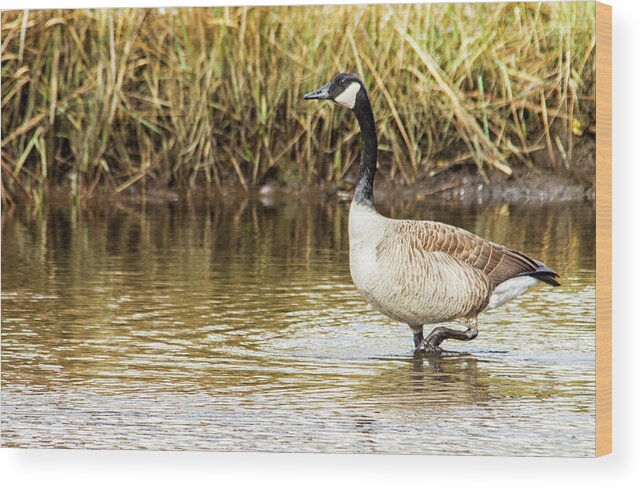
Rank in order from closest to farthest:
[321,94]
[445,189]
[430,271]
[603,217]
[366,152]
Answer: [603,217]
[430,271]
[321,94]
[366,152]
[445,189]

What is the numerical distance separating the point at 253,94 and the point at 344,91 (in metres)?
0.66

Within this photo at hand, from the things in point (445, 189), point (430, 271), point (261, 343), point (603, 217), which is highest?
point (445, 189)

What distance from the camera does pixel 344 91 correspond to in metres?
9.54

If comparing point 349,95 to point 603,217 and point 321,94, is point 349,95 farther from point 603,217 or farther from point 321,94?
point 603,217

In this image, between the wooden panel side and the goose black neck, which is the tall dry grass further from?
the wooden panel side

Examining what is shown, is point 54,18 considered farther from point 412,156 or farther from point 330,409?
point 330,409

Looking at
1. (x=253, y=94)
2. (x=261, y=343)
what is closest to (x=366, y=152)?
(x=253, y=94)

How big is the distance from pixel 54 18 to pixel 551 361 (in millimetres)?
3616

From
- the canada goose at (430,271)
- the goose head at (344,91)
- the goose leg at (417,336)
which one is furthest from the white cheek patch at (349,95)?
the goose leg at (417,336)

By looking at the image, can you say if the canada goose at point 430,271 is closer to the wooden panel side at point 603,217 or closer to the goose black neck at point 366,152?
the goose black neck at point 366,152

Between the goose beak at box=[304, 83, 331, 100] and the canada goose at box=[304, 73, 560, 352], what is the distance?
13mm

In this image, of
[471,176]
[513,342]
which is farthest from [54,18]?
[513,342]

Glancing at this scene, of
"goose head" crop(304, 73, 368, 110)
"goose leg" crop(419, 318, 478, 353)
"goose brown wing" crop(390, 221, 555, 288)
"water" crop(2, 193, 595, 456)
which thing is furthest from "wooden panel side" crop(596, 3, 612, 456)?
"goose head" crop(304, 73, 368, 110)

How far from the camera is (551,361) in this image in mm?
9000
